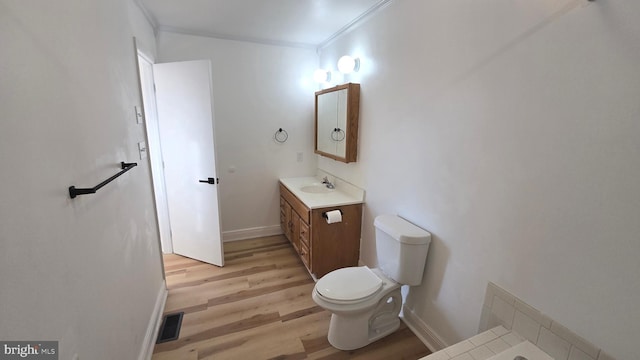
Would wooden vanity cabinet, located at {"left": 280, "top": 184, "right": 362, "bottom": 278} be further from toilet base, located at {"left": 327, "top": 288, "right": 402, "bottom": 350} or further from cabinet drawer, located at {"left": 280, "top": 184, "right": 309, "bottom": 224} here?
toilet base, located at {"left": 327, "top": 288, "right": 402, "bottom": 350}

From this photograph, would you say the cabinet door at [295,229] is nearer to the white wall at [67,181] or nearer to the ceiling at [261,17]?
the white wall at [67,181]

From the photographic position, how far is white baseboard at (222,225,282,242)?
3299mm

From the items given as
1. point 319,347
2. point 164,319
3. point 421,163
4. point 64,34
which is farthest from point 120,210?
point 421,163

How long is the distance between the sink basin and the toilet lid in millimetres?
1107

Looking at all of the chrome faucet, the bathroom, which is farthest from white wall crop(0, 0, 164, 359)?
the chrome faucet

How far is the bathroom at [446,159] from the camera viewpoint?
0.79 metres

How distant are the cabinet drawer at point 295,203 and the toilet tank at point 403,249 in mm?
756

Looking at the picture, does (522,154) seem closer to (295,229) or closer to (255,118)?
(295,229)

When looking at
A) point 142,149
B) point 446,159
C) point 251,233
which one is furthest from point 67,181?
point 251,233

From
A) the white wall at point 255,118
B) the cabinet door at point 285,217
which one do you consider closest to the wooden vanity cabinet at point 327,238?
the cabinet door at point 285,217

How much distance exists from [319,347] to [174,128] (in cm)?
229

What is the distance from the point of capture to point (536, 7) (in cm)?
109

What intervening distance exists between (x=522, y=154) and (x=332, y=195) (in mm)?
1693

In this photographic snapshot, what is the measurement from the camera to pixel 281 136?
326 centimetres
